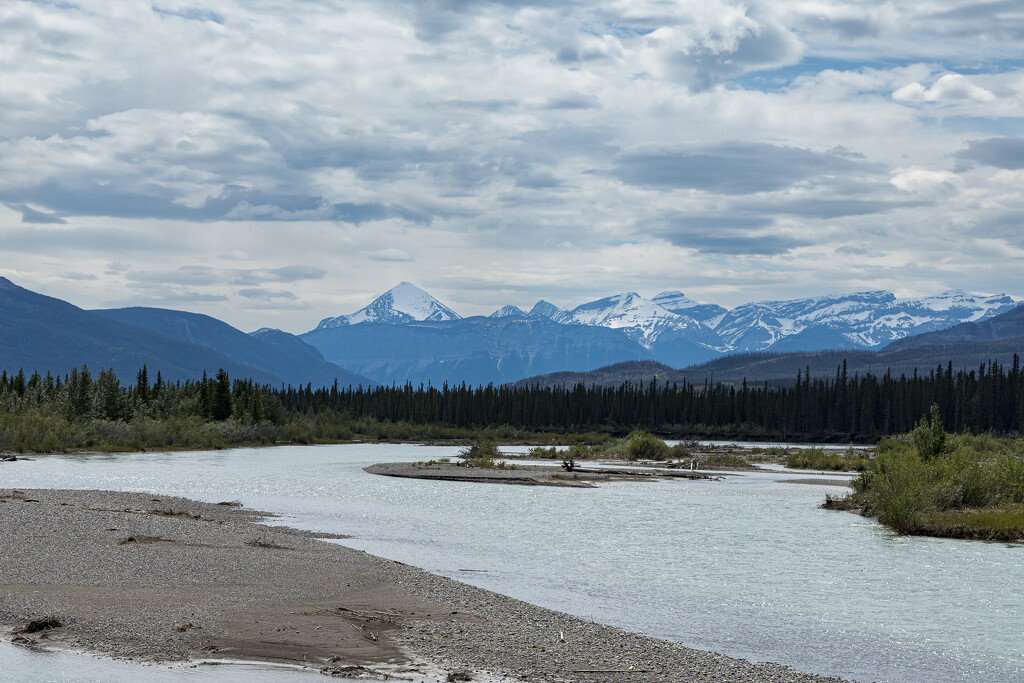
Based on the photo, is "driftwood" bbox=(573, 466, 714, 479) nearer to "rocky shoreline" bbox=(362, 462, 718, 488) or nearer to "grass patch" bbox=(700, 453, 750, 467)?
"rocky shoreline" bbox=(362, 462, 718, 488)

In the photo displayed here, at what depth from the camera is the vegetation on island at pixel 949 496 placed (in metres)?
39.0

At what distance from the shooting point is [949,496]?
140ft

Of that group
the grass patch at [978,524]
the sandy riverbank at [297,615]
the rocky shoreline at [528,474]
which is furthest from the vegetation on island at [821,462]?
the sandy riverbank at [297,615]

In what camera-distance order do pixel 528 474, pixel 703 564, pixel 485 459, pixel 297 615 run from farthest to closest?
pixel 485 459 < pixel 528 474 < pixel 703 564 < pixel 297 615

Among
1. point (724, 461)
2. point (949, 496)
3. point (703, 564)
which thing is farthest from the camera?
point (724, 461)

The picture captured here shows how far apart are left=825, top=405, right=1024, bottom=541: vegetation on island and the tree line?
78.8 meters

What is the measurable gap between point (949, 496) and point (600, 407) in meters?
150

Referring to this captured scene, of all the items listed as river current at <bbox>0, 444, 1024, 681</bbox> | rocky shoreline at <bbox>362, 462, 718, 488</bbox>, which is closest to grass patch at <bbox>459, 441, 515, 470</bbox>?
rocky shoreline at <bbox>362, 462, 718, 488</bbox>

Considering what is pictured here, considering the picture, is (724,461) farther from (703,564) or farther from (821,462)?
(703,564)

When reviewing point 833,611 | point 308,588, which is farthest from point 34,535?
point 833,611

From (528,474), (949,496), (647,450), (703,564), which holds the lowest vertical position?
(528,474)

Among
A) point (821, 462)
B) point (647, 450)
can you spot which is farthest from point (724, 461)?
point (821, 462)

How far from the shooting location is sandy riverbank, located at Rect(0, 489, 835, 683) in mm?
17766

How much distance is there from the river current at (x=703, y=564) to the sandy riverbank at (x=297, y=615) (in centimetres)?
145
